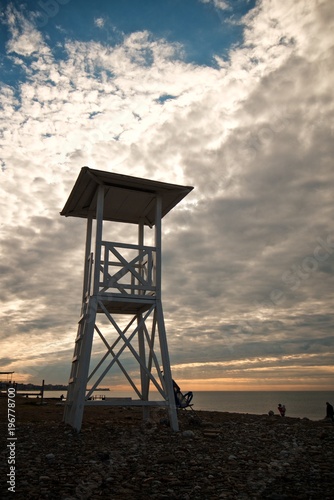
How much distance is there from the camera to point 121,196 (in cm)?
1453

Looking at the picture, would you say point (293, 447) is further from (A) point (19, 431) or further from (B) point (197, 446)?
(A) point (19, 431)

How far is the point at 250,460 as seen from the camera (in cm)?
919

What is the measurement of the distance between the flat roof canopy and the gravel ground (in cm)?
745

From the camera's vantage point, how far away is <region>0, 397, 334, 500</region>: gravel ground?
22.9ft

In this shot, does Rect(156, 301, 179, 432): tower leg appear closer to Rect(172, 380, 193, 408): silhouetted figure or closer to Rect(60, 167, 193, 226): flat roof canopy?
Rect(172, 380, 193, 408): silhouetted figure

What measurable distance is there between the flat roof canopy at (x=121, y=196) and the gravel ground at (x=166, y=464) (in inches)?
293

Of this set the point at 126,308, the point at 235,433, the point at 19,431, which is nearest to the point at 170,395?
the point at 235,433

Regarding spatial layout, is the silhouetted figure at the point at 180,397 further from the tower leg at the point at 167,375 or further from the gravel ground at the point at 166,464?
the tower leg at the point at 167,375

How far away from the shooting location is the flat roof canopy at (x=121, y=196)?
1354cm

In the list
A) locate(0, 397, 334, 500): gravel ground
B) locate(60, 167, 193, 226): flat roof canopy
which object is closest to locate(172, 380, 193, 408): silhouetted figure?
locate(0, 397, 334, 500): gravel ground

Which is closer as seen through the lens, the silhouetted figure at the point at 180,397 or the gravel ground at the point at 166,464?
the gravel ground at the point at 166,464

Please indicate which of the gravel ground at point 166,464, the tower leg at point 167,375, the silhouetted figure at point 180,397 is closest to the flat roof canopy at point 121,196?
the tower leg at point 167,375

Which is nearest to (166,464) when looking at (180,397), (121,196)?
(180,397)

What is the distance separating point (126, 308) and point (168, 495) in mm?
8420
